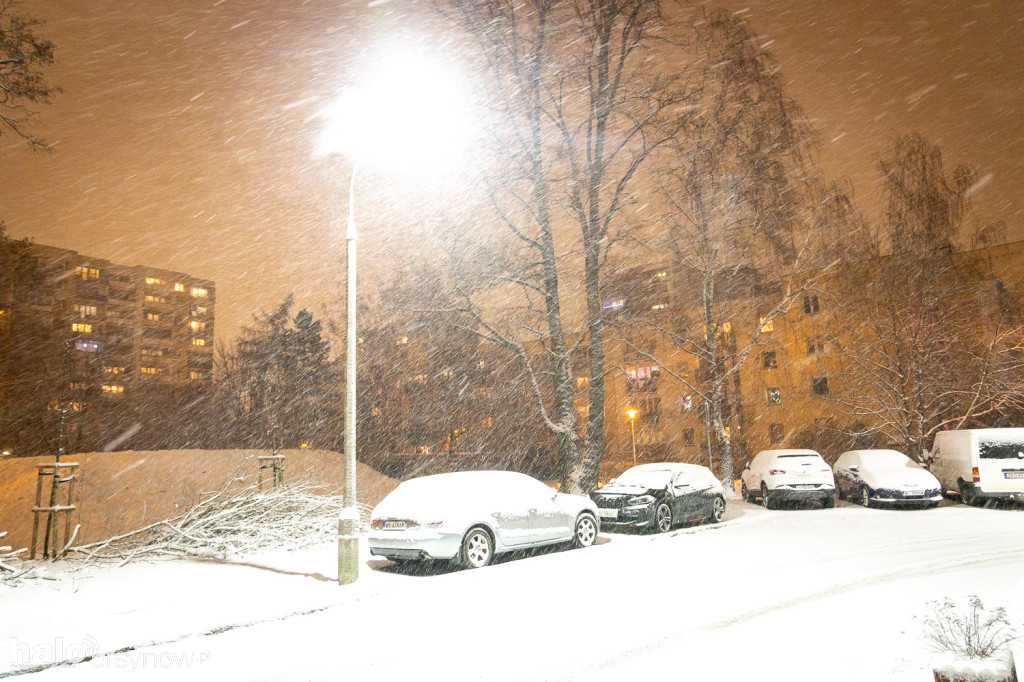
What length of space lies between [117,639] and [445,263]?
1348 cm

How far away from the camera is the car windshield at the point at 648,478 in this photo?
1469 centimetres

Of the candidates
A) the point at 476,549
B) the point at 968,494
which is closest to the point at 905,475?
the point at 968,494

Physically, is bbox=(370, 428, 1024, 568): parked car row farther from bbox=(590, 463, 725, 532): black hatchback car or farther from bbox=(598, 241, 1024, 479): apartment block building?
bbox=(598, 241, 1024, 479): apartment block building

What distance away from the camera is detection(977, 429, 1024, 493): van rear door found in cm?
Answer: 1744

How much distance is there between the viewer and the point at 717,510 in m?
15.8

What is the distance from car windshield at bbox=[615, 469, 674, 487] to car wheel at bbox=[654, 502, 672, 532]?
0.53 m

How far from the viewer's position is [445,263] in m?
18.9

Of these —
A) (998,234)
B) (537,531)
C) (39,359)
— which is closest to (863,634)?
(537,531)

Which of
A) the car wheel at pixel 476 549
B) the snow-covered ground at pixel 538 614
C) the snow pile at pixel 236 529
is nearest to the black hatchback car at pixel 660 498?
the snow-covered ground at pixel 538 614

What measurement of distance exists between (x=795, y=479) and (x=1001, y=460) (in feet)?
17.9

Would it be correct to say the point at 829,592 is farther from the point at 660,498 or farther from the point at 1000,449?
the point at 1000,449

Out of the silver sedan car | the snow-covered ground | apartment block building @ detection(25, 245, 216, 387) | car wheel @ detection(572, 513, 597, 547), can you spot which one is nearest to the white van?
the snow-covered ground

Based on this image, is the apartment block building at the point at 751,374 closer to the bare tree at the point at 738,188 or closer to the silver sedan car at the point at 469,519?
the bare tree at the point at 738,188

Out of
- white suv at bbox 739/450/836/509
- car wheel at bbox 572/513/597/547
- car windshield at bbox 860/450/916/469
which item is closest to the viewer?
car wheel at bbox 572/513/597/547
